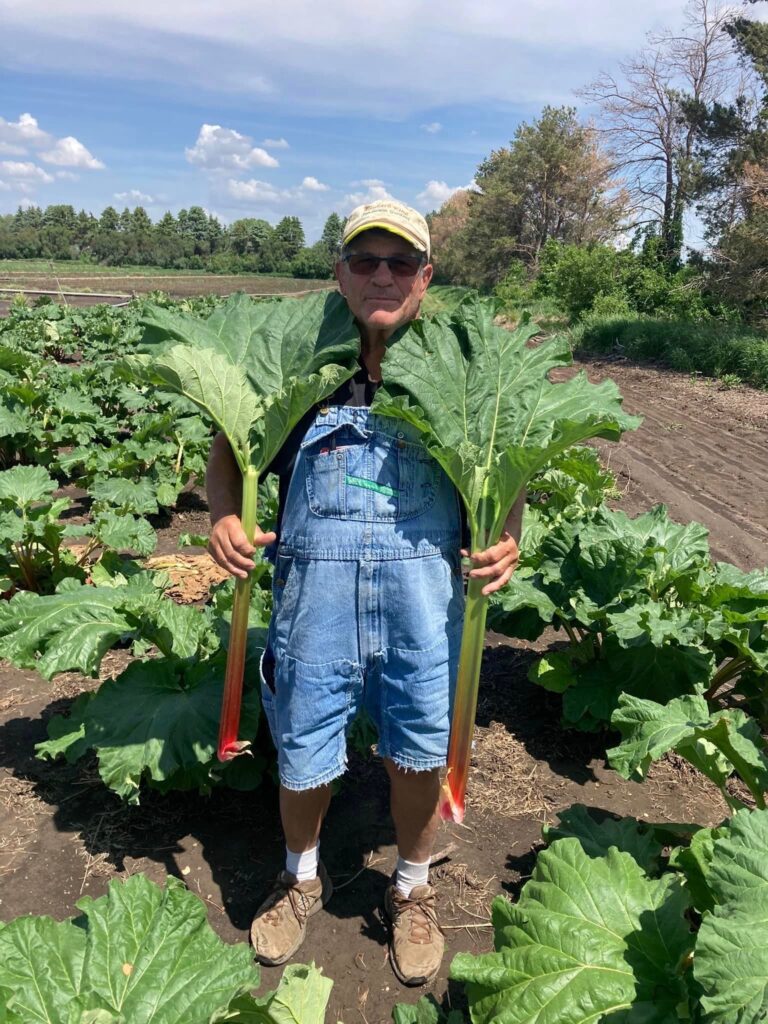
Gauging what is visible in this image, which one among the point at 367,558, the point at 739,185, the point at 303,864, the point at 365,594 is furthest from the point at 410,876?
the point at 739,185

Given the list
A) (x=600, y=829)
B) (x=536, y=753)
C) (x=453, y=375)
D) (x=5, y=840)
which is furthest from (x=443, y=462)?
(x=5, y=840)

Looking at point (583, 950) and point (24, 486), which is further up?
point (24, 486)

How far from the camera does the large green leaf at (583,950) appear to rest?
2.00m

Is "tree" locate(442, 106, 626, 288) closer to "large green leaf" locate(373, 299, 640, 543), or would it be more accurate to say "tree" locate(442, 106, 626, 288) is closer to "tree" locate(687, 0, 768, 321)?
"tree" locate(687, 0, 768, 321)

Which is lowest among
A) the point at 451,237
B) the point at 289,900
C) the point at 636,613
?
the point at 289,900

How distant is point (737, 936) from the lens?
1695 mm

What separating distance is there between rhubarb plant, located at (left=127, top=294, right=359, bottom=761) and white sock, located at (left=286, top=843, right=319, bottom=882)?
0.72 m

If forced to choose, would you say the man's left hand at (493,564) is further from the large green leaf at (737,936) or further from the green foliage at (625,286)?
the green foliage at (625,286)

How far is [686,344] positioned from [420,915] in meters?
19.4

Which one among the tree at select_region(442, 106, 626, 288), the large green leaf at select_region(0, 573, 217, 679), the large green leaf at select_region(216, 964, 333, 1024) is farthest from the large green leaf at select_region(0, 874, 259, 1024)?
the tree at select_region(442, 106, 626, 288)

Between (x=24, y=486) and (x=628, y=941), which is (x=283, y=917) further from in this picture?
(x=24, y=486)

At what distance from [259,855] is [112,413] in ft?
27.5

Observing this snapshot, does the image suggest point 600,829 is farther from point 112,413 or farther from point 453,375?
point 112,413

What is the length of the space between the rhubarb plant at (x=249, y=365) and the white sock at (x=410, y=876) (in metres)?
0.96
